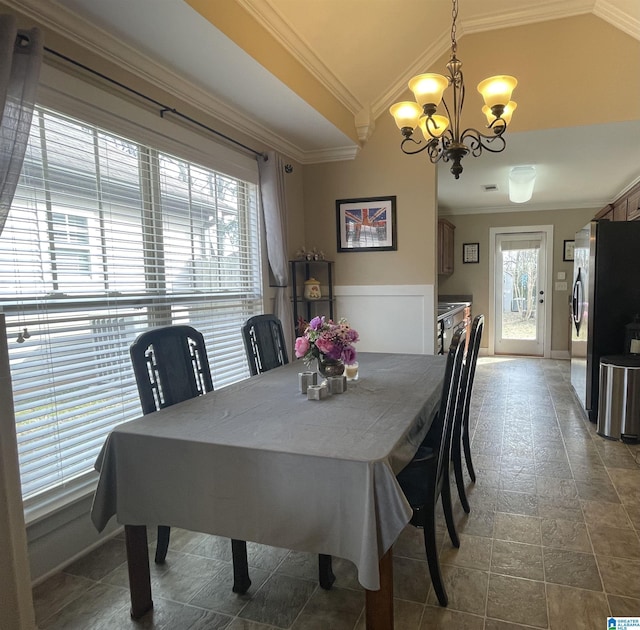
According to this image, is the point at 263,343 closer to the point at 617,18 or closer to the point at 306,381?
the point at 306,381

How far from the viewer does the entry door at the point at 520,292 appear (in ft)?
22.1

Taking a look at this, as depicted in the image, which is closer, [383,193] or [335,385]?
[335,385]

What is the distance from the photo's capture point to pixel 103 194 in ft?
7.23

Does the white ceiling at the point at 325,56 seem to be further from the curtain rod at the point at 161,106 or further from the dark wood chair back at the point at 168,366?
the dark wood chair back at the point at 168,366

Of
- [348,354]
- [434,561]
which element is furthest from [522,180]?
[434,561]

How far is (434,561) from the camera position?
167cm

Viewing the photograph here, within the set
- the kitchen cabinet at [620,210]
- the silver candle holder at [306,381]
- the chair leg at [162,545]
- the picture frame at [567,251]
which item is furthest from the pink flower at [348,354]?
the picture frame at [567,251]

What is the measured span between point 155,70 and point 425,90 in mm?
1417

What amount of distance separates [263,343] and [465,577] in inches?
61.3

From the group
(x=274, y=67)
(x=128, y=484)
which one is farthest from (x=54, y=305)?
(x=274, y=67)

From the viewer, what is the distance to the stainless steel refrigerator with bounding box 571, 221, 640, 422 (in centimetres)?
346

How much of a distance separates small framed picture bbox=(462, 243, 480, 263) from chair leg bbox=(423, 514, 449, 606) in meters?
5.86

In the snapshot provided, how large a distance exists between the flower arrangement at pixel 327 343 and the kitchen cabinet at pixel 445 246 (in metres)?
4.17

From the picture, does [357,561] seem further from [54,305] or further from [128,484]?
[54,305]
